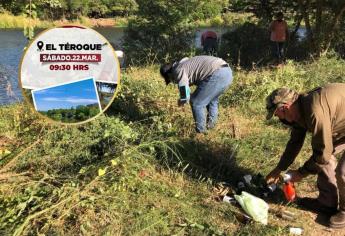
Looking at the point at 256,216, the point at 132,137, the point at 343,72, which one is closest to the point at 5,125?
the point at 132,137

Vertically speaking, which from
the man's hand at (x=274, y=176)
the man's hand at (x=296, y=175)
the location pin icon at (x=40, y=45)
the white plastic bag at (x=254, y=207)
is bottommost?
the white plastic bag at (x=254, y=207)

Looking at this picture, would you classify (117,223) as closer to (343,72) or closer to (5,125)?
(5,125)

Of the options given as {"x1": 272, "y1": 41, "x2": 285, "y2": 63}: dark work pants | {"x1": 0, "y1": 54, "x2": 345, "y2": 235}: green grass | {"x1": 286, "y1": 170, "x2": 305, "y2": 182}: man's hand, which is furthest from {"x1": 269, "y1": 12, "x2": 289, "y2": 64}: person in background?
{"x1": 286, "y1": 170, "x2": 305, "y2": 182}: man's hand

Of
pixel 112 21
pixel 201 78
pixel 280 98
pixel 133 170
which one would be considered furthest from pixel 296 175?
pixel 112 21

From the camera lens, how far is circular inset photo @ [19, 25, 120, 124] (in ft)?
14.2

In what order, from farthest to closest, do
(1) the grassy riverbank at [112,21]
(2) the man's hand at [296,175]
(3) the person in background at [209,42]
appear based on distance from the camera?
1. (3) the person in background at [209,42]
2. (1) the grassy riverbank at [112,21]
3. (2) the man's hand at [296,175]

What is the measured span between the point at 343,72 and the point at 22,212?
796cm

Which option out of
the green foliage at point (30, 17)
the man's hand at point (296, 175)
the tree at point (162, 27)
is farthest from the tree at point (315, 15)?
the green foliage at point (30, 17)

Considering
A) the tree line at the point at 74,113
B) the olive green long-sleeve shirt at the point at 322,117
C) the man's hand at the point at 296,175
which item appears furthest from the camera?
the man's hand at the point at 296,175

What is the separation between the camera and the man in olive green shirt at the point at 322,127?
4.27 meters

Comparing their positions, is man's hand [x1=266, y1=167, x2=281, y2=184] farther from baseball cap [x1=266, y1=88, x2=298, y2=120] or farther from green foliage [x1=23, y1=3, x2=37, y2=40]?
green foliage [x1=23, y1=3, x2=37, y2=40]

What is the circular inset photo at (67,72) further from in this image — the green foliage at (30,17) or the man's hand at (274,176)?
the man's hand at (274,176)

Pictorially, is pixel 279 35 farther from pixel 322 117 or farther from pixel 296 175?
pixel 322 117

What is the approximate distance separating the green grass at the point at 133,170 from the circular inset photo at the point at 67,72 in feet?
2.16
